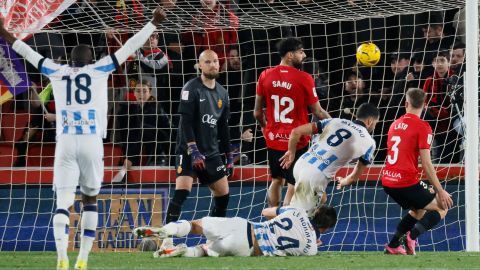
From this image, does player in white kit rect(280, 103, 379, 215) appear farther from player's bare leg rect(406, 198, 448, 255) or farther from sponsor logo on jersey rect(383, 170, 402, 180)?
player's bare leg rect(406, 198, 448, 255)

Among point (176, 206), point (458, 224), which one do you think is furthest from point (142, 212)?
point (458, 224)

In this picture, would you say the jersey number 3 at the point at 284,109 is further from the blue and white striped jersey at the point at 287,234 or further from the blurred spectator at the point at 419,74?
the blurred spectator at the point at 419,74

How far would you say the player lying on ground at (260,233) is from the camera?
10.1 meters

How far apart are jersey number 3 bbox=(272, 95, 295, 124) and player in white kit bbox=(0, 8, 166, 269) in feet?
9.33

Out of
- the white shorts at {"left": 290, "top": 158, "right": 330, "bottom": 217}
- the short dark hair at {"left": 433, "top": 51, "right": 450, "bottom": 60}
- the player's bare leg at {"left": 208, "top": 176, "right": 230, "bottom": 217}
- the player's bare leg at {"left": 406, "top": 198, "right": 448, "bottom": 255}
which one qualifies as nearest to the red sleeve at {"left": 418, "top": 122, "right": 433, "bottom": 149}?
the player's bare leg at {"left": 406, "top": 198, "right": 448, "bottom": 255}

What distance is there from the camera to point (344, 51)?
14.4m

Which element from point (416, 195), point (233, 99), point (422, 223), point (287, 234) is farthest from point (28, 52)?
point (233, 99)

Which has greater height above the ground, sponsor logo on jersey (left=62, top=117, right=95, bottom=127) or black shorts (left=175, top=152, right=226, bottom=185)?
sponsor logo on jersey (left=62, top=117, right=95, bottom=127)

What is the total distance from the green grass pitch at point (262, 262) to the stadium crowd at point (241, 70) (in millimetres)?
2751

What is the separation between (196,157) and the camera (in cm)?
1122

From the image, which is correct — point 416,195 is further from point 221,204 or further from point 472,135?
point 221,204

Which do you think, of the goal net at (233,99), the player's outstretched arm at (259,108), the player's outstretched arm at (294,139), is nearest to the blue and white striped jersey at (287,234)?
the player's outstretched arm at (294,139)

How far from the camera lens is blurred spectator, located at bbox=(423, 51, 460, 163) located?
43.8 feet

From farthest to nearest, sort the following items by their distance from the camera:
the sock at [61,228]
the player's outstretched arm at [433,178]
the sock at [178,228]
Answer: the player's outstretched arm at [433,178] < the sock at [178,228] < the sock at [61,228]
